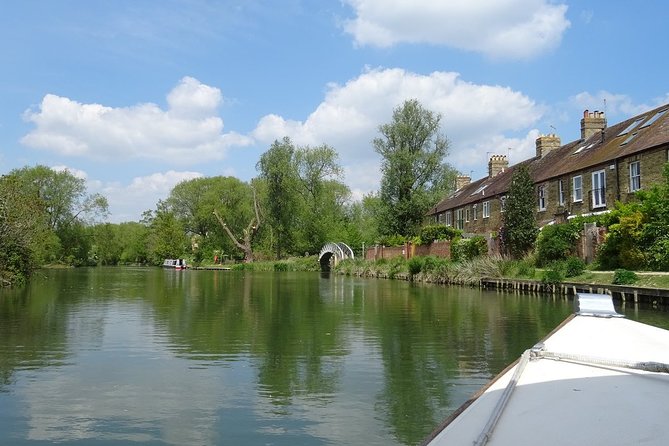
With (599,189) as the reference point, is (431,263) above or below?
below

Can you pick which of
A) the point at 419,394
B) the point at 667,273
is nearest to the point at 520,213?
the point at 667,273

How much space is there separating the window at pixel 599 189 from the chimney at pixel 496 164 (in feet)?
59.8

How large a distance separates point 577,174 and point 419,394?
1044 inches

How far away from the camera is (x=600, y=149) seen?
31.3 meters

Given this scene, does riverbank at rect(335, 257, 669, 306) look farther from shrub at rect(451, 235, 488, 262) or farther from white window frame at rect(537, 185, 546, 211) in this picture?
white window frame at rect(537, 185, 546, 211)

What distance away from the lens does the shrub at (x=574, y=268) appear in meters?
24.1

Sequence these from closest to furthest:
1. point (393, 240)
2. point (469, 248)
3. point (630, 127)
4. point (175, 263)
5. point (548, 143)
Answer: point (630, 127), point (469, 248), point (548, 143), point (393, 240), point (175, 263)

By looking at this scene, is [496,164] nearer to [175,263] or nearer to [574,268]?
[574,268]

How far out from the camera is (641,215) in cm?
2177

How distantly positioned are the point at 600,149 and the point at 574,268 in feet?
32.7

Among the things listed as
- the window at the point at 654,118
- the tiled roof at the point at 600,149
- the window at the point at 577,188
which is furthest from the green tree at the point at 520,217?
the window at the point at 654,118

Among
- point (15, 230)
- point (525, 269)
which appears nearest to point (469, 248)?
point (525, 269)

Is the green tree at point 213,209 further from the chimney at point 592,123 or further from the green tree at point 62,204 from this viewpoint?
the chimney at point 592,123

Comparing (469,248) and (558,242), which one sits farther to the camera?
(469,248)
